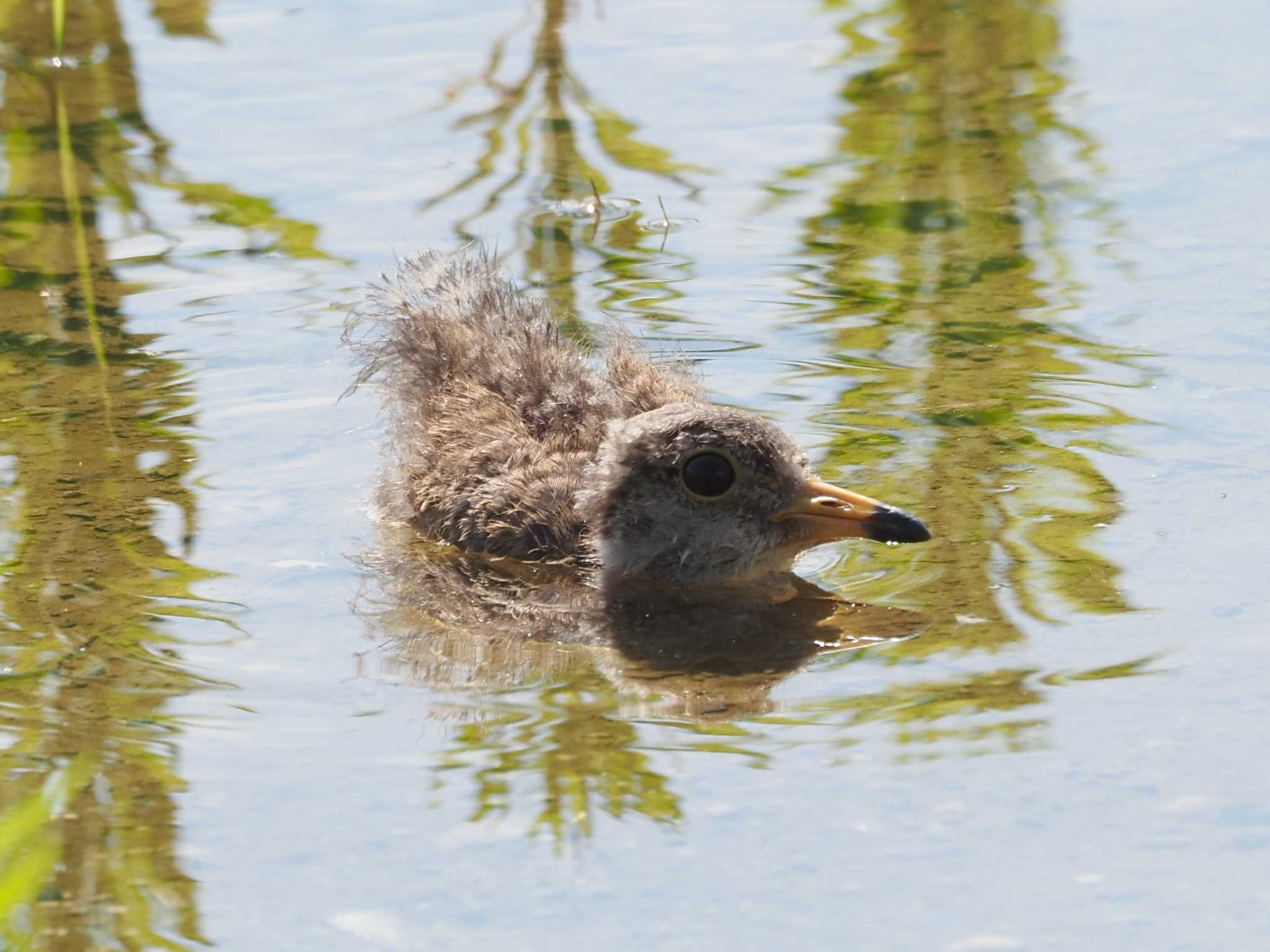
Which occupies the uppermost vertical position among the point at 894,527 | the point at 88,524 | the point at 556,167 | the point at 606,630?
the point at 556,167

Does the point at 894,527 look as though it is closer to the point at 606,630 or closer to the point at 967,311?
the point at 606,630

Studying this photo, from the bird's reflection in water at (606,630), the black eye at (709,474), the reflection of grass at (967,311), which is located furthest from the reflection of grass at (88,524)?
the reflection of grass at (967,311)

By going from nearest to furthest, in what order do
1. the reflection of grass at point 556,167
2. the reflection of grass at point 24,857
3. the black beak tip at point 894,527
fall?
the reflection of grass at point 24,857 < the black beak tip at point 894,527 < the reflection of grass at point 556,167

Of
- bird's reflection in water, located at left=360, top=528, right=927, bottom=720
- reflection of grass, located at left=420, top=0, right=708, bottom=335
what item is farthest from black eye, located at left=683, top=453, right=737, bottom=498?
reflection of grass, located at left=420, top=0, right=708, bottom=335

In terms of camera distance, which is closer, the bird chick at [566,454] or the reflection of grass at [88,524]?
the reflection of grass at [88,524]

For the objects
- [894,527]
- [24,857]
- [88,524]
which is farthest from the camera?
[88,524]

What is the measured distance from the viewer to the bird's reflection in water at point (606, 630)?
4996 millimetres

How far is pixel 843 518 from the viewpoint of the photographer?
562cm

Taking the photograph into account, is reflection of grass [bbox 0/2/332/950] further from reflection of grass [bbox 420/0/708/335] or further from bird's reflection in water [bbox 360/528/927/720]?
reflection of grass [bbox 420/0/708/335]

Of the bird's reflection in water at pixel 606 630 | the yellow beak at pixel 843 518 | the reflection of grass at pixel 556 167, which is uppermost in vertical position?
the reflection of grass at pixel 556 167

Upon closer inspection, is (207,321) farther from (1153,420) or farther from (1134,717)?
(1134,717)

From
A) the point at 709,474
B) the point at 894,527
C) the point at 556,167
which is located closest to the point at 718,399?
the point at 709,474

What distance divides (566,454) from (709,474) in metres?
0.57

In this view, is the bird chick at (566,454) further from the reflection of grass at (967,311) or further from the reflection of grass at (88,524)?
the reflection of grass at (88,524)
